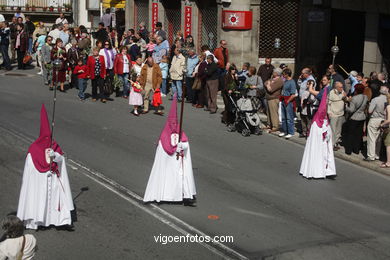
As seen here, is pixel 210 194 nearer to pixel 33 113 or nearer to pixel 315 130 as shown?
pixel 315 130

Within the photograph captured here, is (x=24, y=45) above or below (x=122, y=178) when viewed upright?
above

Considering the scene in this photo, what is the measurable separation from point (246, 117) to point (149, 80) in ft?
12.2

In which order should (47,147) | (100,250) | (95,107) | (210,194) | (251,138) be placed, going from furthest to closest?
(95,107) < (251,138) < (210,194) < (47,147) < (100,250)

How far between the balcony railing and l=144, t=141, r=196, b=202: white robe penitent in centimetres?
2521

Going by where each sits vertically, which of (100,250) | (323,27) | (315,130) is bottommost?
(100,250)

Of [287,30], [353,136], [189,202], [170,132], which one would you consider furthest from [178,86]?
[189,202]

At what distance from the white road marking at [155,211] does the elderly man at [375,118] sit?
6008mm

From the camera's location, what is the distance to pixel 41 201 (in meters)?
12.0

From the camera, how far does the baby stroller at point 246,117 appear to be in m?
19.4

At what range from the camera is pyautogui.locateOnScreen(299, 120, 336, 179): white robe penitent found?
15750 millimetres

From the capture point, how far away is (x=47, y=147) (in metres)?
12.1

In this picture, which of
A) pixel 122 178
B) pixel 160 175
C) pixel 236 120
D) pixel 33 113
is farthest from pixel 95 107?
pixel 160 175

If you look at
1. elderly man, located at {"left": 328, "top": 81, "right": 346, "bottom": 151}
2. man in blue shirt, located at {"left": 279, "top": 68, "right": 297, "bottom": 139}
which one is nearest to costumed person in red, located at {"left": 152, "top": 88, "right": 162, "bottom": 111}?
man in blue shirt, located at {"left": 279, "top": 68, "right": 297, "bottom": 139}

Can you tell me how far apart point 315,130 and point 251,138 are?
3.49 m
